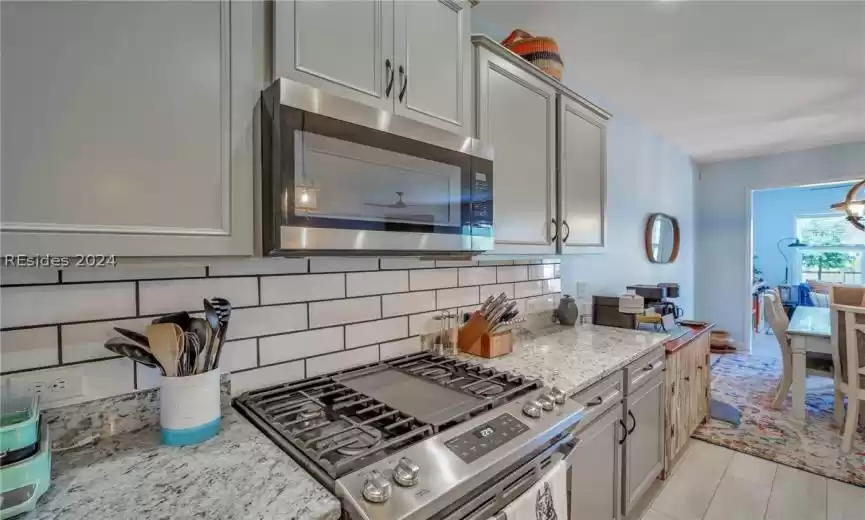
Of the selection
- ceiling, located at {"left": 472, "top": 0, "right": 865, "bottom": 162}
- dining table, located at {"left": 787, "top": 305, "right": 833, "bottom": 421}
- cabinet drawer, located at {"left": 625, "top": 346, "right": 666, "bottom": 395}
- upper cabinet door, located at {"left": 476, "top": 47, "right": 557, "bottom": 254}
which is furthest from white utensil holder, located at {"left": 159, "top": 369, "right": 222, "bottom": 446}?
dining table, located at {"left": 787, "top": 305, "right": 833, "bottom": 421}

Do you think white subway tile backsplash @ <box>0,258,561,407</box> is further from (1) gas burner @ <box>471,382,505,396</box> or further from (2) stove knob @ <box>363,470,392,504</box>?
(2) stove knob @ <box>363,470,392,504</box>

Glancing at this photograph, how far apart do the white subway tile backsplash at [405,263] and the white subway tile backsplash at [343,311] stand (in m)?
0.14

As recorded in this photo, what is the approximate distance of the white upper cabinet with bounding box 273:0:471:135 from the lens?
0.97 metres

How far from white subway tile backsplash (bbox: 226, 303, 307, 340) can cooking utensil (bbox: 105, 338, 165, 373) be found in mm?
254

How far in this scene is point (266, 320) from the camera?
123 centimetres

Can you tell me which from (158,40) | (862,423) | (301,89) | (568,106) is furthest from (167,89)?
(862,423)

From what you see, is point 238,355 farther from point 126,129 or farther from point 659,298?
point 659,298

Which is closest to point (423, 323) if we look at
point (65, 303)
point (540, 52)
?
point (65, 303)

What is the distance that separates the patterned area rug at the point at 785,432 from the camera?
8.14ft

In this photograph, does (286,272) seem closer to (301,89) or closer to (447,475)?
(301,89)

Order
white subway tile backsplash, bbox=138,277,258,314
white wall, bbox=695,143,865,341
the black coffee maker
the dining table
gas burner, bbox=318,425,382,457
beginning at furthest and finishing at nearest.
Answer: white wall, bbox=695,143,865,341, the dining table, the black coffee maker, white subway tile backsplash, bbox=138,277,258,314, gas burner, bbox=318,425,382,457

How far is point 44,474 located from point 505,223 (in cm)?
146

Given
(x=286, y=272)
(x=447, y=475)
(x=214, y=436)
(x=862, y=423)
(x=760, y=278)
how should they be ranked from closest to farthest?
(x=447, y=475) → (x=214, y=436) → (x=286, y=272) → (x=862, y=423) → (x=760, y=278)

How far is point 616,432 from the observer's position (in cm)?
169
